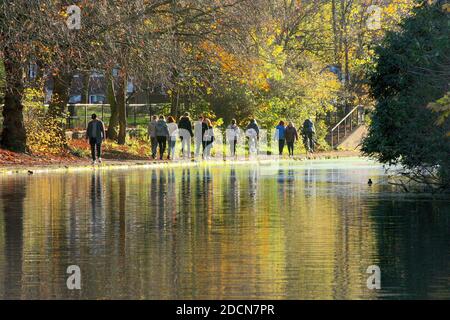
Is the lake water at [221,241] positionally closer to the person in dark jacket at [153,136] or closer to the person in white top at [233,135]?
the person in dark jacket at [153,136]

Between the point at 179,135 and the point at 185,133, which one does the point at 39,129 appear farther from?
the point at 179,135

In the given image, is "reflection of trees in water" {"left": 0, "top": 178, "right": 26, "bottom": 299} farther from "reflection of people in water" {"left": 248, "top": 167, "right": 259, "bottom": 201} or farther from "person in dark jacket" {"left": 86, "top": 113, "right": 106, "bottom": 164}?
"person in dark jacket" {"left": 86, "top": 113, "right": 106, "bottom": 164}

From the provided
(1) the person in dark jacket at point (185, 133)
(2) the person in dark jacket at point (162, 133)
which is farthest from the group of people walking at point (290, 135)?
(2) the person in dark jacket at point (162, 133)

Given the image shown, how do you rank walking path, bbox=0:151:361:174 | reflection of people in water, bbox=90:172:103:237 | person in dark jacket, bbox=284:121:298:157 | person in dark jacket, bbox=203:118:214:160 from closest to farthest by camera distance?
reflection of people in water, bbox=90:172:103:237, walking path, bbox=0:151:361:174, person in dark jacket, bbox=203:118:214:160, person in dark jacket, bbox=284:121:298:157

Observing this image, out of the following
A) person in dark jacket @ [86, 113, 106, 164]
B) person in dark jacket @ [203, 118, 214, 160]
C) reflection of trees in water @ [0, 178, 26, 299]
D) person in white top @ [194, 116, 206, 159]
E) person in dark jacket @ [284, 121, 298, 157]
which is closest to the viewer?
reflection of trees in water @ [0, 178, 26, 299]

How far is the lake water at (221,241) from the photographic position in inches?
516

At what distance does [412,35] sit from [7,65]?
1748 centimetres

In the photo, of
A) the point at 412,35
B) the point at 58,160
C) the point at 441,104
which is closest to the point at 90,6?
the point at 58,160

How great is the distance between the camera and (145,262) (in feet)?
49.9

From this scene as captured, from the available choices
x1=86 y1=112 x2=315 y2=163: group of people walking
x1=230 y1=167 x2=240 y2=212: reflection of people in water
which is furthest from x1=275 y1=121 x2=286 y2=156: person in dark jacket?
x1=230 y1=167 x2=240 y2=212: reflection of people in water

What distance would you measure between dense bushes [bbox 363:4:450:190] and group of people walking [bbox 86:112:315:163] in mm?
15811

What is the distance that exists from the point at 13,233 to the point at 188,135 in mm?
34599

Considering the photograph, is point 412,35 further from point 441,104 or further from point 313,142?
point 313,142

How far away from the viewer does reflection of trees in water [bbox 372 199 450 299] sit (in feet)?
43.3
